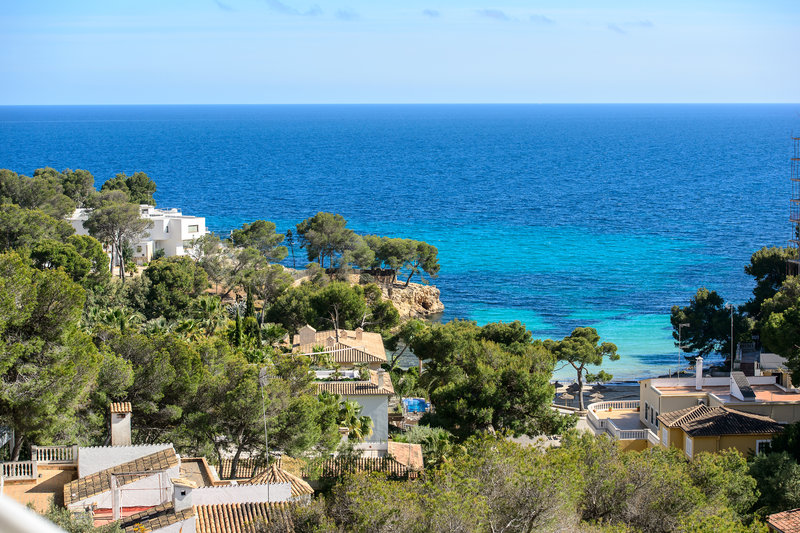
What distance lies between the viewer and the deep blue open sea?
5488 centimetres

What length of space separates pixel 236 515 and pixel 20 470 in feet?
15.2

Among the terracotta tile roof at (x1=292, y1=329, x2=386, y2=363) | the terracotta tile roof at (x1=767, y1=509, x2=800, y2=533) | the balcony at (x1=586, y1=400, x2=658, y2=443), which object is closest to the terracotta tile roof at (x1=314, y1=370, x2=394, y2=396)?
the terracotta tile roof at (x1=292, y1=329, x2=386, y2=363)

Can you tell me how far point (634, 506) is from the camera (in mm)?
12930

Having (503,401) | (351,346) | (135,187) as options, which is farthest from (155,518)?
(135,187)

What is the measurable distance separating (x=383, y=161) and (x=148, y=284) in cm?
12157

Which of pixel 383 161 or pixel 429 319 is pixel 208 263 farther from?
pixel 383 161

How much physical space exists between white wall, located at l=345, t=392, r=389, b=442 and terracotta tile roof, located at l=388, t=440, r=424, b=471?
247 cm

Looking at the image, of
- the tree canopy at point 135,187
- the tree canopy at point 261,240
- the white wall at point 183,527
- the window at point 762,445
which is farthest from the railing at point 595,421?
the tree canopy at point 135,187

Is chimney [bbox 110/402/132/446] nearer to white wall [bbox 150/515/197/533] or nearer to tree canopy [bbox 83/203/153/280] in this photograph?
white wall [bbox 150/515/197/533]

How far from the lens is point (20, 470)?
586 inches

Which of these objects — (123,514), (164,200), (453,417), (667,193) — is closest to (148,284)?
(453,417)

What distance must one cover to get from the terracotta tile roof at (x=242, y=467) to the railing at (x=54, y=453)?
12.5ft

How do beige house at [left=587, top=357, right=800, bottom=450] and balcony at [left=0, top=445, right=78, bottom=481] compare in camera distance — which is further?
beige house at [left=587, top=357, right=800, bottom=450]

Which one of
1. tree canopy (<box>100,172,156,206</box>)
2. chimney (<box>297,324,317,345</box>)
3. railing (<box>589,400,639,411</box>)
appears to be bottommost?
railing (<box>589,400,639,411</box>)
